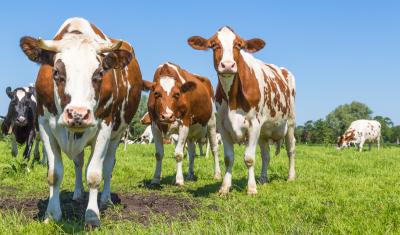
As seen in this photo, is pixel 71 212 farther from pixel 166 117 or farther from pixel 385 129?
pixel 385 129

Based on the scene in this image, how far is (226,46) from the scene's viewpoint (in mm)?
7895

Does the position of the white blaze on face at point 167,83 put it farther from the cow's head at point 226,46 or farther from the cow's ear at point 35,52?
the cow's ear at point 35,52

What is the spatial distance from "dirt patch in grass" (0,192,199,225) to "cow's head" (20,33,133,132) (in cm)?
151

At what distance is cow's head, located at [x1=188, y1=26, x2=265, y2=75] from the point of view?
24.9 ft

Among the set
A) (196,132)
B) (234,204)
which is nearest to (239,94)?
(234,204)

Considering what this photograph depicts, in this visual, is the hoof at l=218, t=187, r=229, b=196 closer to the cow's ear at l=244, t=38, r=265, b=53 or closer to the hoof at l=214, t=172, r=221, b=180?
the cow's ear at l=244, t=38, r=265, b=53

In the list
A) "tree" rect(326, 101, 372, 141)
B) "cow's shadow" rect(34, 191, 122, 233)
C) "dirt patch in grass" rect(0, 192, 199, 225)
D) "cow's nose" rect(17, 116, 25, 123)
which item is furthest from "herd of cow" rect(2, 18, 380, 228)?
"tree" rect(326, 101, 372, 141)

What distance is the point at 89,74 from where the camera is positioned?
199 inches

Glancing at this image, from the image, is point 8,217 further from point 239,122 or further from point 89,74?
point 239,122

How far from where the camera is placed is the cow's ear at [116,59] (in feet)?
17.7

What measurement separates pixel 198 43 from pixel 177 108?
177 cm

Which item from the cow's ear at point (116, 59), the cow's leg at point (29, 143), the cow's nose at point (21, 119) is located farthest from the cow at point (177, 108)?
the cow's nose at point (21, 119)

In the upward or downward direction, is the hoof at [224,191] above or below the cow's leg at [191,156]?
below

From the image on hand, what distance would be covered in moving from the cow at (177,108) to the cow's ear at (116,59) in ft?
12.1
